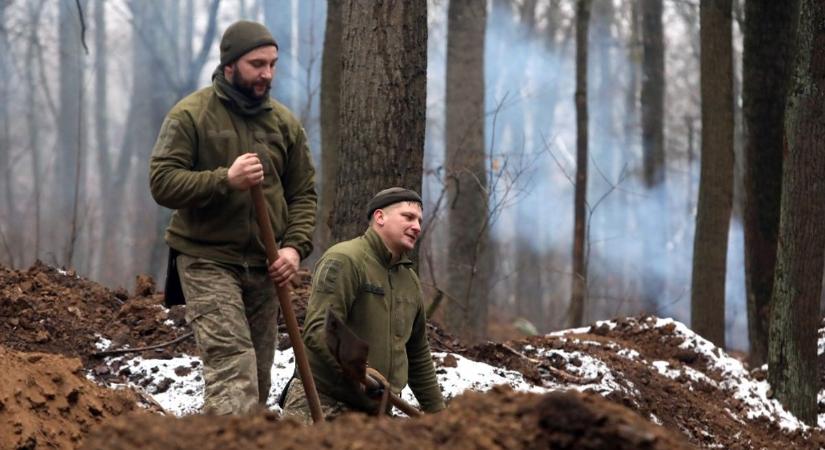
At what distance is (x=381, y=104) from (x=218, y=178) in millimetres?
1921

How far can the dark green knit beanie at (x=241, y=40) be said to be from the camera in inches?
246

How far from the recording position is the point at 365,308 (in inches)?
243

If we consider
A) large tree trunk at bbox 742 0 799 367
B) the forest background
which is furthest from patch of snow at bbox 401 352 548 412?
the forest background

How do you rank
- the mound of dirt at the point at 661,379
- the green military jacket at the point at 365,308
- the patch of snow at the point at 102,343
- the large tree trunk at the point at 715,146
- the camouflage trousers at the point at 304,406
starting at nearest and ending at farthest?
the green military jacket at the point at 365,308, the camouflage trousers at the point at 304,406, the patch of snow at the point at 102,343, the mound of dirt at the point at 661,379, the large tree trunk at the point at 715,146

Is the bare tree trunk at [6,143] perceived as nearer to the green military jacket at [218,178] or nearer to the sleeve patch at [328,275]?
the green military jacket at [218,178]

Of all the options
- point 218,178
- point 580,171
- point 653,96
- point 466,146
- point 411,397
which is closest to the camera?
point 218,178

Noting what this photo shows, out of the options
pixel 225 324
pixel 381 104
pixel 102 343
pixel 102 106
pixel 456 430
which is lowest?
pixel 102 106

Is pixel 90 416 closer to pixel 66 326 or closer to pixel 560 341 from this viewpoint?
pixel 66 326

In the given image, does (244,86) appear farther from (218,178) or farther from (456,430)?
(456,430)

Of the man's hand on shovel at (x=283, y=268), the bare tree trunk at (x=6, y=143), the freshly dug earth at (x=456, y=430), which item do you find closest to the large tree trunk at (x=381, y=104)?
the man's hand on shovel at (x=283, y=268)

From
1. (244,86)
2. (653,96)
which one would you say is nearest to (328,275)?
(244,86)

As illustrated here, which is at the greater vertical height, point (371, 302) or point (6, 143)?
point (371, 302)

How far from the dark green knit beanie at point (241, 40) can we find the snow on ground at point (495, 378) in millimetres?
2242

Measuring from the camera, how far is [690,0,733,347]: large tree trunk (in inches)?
467
